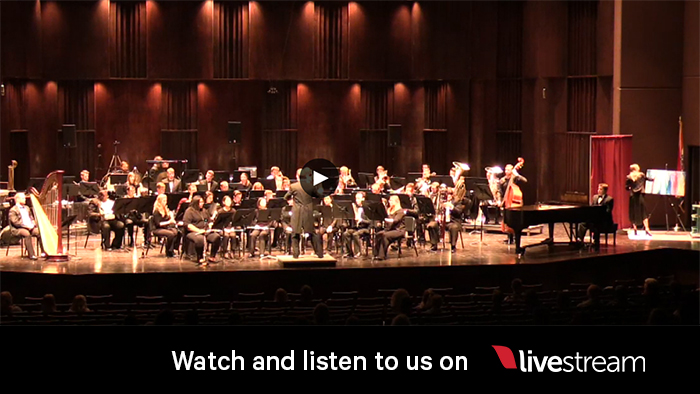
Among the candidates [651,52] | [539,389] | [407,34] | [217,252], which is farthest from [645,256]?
[539,389]

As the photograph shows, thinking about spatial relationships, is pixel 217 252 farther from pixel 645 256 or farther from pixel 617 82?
pixel 617 82

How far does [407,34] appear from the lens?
23797 mm

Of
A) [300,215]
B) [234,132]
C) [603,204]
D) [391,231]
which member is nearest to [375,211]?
[391,231]

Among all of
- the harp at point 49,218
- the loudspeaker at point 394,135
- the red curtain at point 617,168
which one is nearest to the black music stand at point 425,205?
the red curtain at point 617,168

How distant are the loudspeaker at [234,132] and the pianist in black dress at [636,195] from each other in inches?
356

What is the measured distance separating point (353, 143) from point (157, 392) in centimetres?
1838

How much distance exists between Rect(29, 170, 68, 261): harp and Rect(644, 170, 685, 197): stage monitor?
33.7 feet

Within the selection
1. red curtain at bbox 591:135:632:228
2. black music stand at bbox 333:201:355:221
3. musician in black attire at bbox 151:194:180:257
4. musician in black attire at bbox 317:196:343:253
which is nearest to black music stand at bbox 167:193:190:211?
musician in black attire at bbox 151:194:180:257

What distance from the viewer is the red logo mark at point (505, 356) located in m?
6.13

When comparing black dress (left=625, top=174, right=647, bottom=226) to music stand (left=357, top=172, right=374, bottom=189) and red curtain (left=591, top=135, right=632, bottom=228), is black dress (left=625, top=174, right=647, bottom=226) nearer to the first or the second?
red curtain (left=591, top=135, right=632, bottom=228)

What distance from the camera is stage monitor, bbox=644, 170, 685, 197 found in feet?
59.4

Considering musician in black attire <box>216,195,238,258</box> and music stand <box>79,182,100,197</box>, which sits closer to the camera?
musician in black attire <box>216,195,238,258</box>

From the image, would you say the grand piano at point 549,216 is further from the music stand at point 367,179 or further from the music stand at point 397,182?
the music stand at point 367,179
